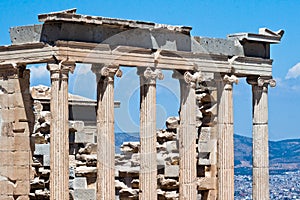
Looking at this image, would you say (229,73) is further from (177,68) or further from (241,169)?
(241,169)

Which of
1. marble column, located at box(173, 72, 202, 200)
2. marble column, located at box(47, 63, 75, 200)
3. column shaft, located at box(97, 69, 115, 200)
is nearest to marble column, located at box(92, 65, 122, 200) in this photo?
column shaft, located at box(97, 69, 115, 200)

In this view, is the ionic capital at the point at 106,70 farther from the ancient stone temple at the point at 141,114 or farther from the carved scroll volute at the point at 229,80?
the carved scroll volute at the point at 229,80

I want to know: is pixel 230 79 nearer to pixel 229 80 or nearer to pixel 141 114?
pixel 229 80

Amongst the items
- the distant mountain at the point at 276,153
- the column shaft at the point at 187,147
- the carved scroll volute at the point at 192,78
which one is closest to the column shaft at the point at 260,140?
the column shaft at the point at 187,147

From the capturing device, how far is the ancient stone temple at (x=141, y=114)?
35.1m

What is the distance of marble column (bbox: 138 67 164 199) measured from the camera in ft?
124

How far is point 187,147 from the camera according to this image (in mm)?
39312

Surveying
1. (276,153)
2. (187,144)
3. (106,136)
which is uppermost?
(106,136)

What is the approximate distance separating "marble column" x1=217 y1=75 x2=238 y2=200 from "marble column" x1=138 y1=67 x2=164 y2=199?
357cm

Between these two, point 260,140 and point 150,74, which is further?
point 260,140

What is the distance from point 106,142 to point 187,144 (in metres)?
3.99

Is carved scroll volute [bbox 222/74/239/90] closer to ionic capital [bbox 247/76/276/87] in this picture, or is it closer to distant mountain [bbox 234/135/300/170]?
ionic capital [bbox 247/76/276/87]

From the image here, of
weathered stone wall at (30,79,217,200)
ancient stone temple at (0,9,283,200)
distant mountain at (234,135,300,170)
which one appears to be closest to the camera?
ancient stone temple at (0,9,283,200)

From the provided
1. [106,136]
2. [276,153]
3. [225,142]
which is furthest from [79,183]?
[276,153]
